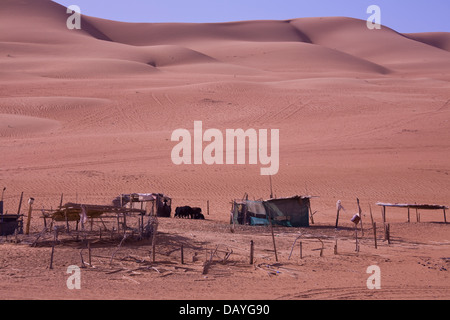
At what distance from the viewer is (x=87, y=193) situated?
82.3 ft

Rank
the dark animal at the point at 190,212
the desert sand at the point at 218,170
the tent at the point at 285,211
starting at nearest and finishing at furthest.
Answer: the desert sand at the point at 218,170 < the tent at the point at 285,211 < the dark animal at the point at 190,212

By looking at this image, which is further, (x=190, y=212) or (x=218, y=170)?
(x=218, y=170)

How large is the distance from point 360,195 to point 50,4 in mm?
110985

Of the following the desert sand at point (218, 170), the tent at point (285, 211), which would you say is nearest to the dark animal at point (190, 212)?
Answer: the desert sand at point (218, 170)

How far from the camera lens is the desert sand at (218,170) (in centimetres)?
1120

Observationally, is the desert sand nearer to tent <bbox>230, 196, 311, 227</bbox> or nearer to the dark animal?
tent <bbox>230, 196, 311, 227</bbox>

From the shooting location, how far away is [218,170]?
3028 cm

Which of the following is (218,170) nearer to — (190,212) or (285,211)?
(190,212)

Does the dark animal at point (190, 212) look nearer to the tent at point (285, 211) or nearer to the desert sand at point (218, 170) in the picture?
the desert sand at point (218, 170)

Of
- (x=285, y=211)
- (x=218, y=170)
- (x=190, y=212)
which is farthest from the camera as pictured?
(x=218, y=170)

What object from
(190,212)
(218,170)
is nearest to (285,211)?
(190,212)

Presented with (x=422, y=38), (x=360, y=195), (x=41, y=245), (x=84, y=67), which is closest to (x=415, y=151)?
(x=360, y=195)

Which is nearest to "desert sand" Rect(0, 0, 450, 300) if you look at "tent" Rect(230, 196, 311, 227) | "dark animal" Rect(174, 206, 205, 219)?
"tent" Rect(230, 196, 311, 227)
